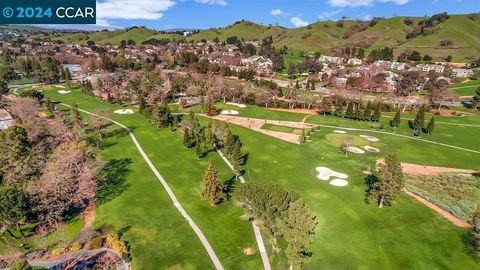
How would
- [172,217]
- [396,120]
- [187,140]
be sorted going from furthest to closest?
[396,120], [187,140], [172,217]

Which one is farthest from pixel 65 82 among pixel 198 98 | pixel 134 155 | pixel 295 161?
pixel 295 161

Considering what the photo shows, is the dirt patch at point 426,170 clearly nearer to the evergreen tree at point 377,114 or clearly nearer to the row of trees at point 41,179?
the evergreen tree at point 377,114

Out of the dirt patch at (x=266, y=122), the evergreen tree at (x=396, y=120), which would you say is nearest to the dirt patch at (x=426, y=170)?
the dirt patch at (x=266, y=122)

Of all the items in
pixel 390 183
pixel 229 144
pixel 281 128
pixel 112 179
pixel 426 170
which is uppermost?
pixel 390 183

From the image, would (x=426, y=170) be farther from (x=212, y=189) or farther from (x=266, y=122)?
(x=266, y=122)

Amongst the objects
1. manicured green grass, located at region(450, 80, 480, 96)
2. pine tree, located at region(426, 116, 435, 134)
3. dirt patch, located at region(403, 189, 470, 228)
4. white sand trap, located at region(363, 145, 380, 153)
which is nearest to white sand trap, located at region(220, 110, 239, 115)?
white sand trap, located at region(363, 145, 380, 153)

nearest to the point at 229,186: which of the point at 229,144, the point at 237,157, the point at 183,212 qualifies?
the point at 237,157
